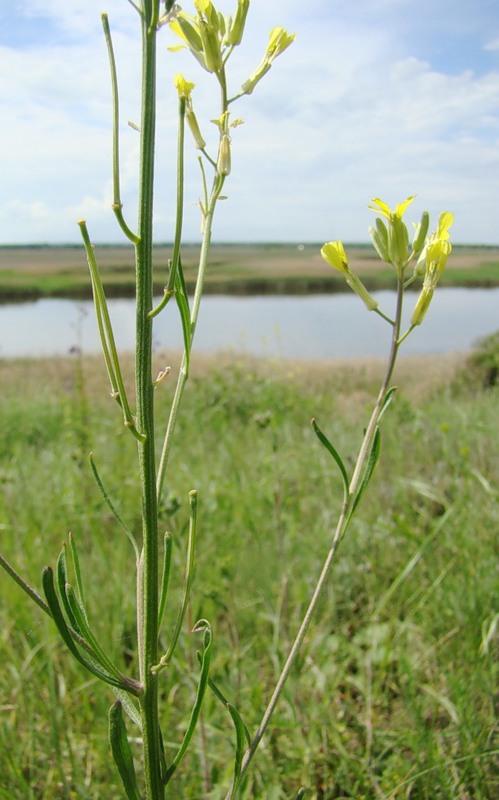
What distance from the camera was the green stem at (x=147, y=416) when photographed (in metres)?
0.52

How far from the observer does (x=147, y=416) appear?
21.8 inches

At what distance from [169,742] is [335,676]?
423 millimetres

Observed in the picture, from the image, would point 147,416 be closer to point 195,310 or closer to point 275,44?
point 195,310

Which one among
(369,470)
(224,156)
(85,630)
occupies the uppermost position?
(224,156)

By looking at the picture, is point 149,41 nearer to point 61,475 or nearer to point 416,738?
point 416,738

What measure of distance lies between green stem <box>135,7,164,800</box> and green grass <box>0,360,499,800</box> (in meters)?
0.57

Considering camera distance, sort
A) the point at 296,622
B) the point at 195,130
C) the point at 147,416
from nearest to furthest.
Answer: the point at 147,416
the point at 195,130
the point at 296,622

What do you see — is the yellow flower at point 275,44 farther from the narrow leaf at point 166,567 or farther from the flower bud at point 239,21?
the narrow leaf at point 166,567

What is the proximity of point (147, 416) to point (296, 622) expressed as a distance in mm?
1344

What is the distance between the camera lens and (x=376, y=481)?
262 centimetres

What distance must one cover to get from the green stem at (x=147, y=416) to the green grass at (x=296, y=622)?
1.88 feet

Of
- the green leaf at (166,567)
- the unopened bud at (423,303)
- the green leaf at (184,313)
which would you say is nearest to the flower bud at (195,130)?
the green leaf at (184,313)

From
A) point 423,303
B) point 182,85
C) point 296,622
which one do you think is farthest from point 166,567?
point 296,622

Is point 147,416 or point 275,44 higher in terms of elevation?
point 275,44
